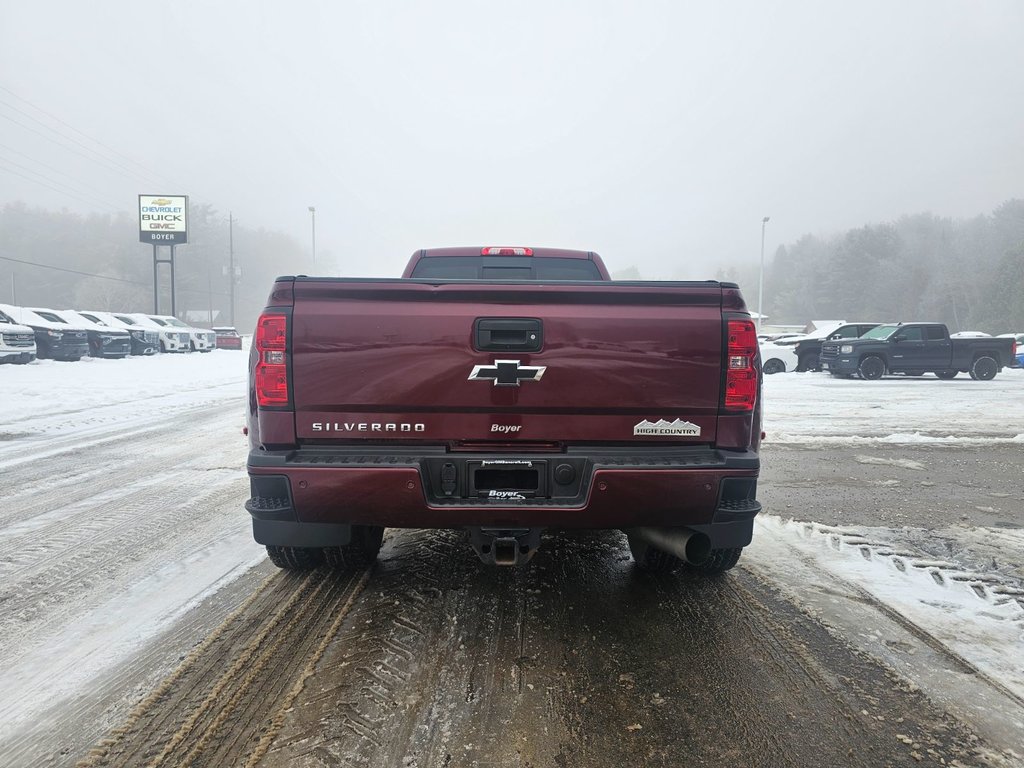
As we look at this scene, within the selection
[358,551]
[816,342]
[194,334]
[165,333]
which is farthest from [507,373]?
[194,334]

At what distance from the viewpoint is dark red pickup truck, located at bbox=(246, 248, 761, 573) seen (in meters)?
2.63

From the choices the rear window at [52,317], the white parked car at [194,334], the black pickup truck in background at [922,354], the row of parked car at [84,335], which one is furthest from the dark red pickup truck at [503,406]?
the white parked car at [194,334]

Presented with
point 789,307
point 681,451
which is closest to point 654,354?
point 681,451

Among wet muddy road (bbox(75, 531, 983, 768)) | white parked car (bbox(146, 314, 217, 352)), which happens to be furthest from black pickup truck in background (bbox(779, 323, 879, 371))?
white parked car (bbox(146, 314, 217, 352))

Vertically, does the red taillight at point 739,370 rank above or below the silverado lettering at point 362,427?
above

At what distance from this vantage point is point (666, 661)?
266 centimetres

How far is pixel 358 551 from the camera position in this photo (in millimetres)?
3506

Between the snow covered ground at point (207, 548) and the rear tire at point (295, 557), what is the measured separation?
459mm

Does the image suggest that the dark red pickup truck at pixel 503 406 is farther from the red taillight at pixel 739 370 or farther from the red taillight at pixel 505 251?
the red taillight at pixel 505 251

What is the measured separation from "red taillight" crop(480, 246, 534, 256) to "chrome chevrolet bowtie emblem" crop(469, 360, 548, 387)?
2.41 m

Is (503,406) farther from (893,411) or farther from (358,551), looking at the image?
(893,411)

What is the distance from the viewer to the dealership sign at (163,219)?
47219 mm

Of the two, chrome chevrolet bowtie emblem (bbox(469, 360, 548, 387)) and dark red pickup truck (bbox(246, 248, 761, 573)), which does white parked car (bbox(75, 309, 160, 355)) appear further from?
chrome chevrolet bowtie emblem (bbox(469, 360, 548, 387))

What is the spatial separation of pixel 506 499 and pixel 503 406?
0.40 meters
